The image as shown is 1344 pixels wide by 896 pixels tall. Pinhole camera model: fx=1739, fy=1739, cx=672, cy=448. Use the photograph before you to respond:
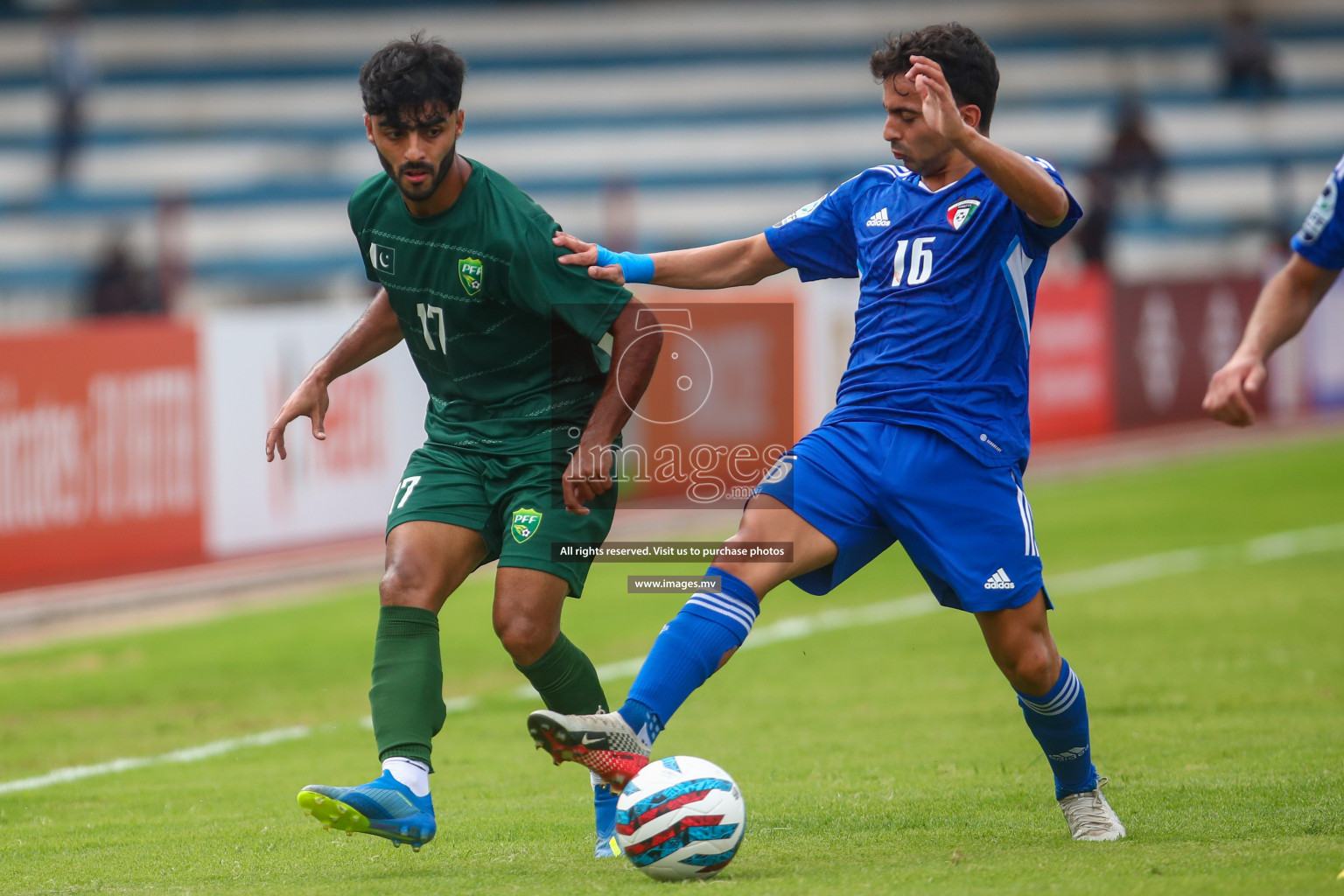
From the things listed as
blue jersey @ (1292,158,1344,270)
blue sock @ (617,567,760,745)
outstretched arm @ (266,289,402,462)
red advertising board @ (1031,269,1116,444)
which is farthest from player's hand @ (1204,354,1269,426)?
red advertising board @ (1031,269,1116,444)

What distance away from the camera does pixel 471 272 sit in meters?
5.05

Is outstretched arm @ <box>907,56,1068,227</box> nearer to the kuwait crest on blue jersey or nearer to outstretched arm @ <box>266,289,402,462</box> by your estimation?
the kuwait crest on blue jersey

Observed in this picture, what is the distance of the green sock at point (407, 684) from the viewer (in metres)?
4.73

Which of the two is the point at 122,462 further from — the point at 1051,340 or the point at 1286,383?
the point at 1286,383

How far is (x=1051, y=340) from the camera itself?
701 inches

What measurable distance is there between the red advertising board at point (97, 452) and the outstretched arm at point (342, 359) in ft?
19.1

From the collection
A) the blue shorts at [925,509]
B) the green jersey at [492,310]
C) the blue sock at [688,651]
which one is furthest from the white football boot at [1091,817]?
the green jersey at [492,310]

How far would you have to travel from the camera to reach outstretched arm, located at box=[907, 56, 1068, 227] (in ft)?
14.5

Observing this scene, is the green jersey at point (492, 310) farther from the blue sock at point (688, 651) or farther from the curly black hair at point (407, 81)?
the blue sock at point (688, 651)

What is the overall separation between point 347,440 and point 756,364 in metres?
3.82

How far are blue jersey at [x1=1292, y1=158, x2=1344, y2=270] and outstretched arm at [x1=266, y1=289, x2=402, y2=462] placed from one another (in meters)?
2.65

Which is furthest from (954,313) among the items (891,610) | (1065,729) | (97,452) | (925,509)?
(97,452)

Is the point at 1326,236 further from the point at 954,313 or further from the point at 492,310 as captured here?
the point at 492,310

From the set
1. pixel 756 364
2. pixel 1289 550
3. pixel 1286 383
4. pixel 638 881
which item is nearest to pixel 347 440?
pixel 756 364
